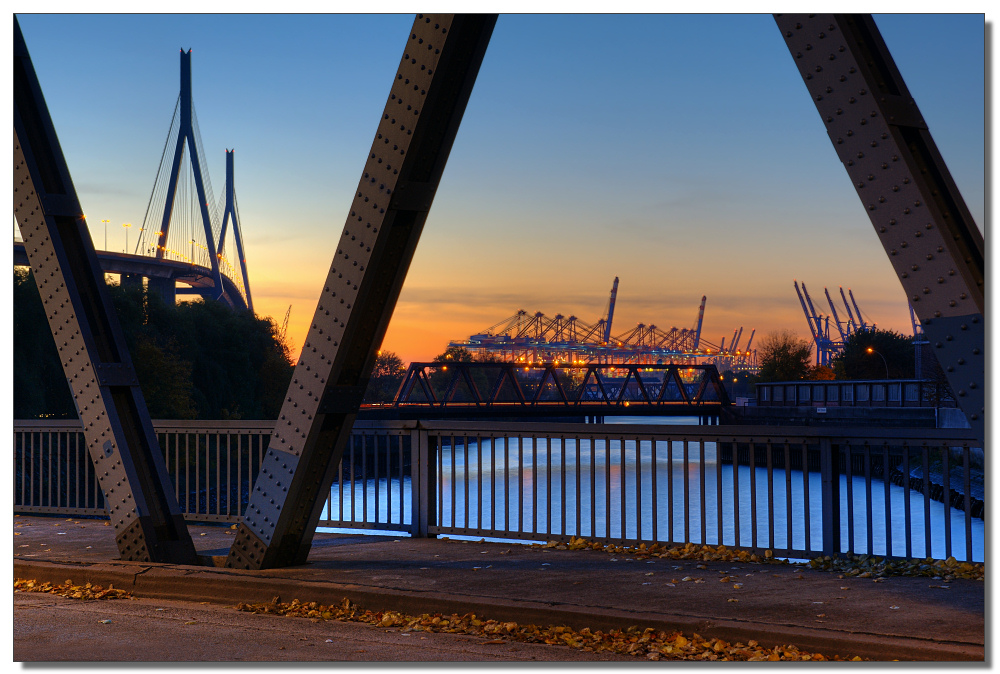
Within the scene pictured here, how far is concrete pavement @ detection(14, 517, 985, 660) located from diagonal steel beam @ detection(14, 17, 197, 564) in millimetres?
382

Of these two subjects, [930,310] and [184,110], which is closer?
[930,310]

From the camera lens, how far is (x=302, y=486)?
6.91 metres

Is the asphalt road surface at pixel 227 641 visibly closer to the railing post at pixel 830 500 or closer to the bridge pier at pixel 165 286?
the railing post at pixel 830 500

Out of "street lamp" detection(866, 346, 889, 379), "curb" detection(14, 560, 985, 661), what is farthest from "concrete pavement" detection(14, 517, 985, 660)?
"street lamp" detection(866, 346, 889, 379)

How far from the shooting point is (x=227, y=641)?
5.43m

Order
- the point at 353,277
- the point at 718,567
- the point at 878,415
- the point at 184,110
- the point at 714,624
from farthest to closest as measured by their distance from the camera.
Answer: the point at 184,110 < the point at 878,415 < the point at 718,567 < the point at 353,277 < the point at 714,624

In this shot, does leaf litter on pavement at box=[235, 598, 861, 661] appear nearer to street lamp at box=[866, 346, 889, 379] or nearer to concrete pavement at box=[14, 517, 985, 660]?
concrete pavement at box=[14, 517, 985, 660]

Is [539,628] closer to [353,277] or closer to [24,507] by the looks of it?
[353,277]

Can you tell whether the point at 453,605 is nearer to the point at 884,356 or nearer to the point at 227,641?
the point at 227,641

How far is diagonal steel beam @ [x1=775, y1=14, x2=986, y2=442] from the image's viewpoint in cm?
390

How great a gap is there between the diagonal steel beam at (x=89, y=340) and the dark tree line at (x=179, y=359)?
3165 cm

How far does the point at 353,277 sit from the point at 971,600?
4610 mm

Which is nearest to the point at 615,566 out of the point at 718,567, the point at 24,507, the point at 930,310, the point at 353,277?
the point at 718,567

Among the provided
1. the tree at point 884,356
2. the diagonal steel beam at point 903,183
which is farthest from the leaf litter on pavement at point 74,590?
the tree at point 884,356
